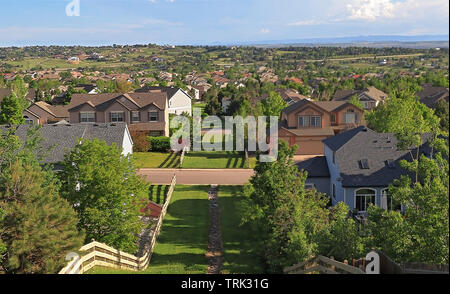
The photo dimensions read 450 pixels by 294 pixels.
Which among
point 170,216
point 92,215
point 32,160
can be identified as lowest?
point 170,216

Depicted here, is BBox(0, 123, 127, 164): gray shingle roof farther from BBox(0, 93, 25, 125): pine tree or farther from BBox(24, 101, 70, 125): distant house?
BBox(24, 101, 70, 125): distant house

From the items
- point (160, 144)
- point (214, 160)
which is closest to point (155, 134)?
point (160, 144)

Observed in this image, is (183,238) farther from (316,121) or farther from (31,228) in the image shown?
(316,121)

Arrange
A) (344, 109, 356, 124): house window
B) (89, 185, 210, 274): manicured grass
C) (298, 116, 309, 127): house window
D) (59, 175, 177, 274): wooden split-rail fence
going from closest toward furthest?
(59, 175, 177, 274): wooden split-rail fence
(89, 185, 210, 274): manicured grass
(298, 116, 309, 127): house window
(344, 109, 356, 124): house window

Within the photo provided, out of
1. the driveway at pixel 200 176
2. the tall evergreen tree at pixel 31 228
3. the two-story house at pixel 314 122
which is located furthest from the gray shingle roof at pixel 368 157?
the two-story house at pixel 314 122

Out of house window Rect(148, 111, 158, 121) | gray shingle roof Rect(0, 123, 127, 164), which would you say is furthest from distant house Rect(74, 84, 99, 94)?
gray shingle roof Rect(0, 123, 127, 164)

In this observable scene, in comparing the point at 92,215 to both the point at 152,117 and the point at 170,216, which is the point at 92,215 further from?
the point at 152,117
